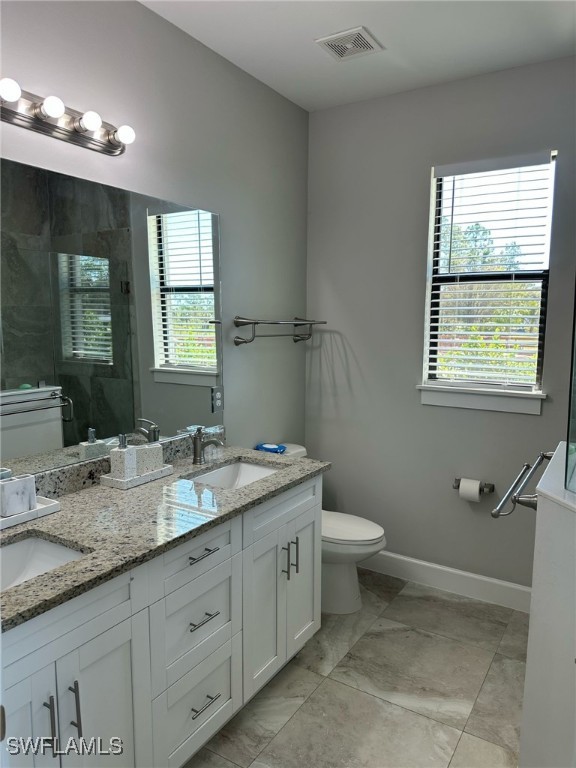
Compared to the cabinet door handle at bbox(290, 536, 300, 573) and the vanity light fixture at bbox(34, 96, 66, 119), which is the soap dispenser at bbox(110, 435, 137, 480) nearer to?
the cabinet door handle at bbox(290, 536, 300, 573)

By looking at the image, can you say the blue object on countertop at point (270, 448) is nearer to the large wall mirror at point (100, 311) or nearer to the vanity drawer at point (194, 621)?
the large wall mirror at point (100, 311)

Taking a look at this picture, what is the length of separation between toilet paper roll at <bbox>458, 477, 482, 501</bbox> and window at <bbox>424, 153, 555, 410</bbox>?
0.49 meters

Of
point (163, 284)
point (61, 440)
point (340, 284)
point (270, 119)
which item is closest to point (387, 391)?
point (340, 284)

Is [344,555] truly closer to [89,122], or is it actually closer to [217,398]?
[217,398]

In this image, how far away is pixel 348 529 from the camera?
2.72m

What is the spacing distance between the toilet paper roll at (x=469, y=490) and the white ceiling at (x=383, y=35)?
2040mm

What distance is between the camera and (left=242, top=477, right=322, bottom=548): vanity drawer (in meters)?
1.89

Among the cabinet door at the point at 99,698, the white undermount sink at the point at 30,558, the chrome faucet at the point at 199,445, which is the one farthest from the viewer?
the chrome faucet at the point at 199,445

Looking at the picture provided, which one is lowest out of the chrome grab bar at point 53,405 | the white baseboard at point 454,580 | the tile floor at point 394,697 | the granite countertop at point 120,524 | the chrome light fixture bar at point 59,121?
the tile floor at point 394,697

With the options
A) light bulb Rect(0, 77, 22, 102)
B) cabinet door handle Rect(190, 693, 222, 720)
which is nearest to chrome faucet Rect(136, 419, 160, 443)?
cabinet door handle Rect(190, 693, 222, 720)

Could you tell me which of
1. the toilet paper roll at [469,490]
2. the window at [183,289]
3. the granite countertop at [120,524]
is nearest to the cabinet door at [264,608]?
the granite countertop at [120,524]

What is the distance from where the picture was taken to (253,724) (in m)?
1.98

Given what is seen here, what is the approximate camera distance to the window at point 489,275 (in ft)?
8.46

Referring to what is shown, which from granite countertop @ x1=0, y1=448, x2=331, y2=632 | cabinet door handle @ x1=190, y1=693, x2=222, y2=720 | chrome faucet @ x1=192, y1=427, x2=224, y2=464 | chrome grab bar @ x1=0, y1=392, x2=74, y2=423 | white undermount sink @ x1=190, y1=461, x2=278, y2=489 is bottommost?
cabinet door handle @ x1=190, y1=693, x2=222, y2=720
